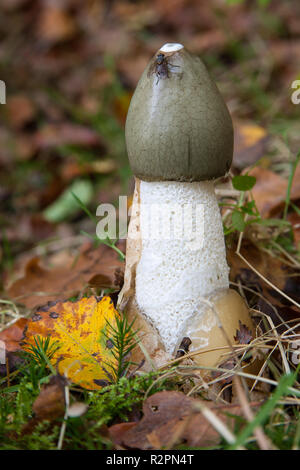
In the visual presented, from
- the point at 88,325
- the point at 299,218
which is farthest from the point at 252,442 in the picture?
the point at 299,218

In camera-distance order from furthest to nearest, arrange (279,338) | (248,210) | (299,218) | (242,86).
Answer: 1. (242,86)
2. (299,218)
3. (248,210)
4. (279,338)

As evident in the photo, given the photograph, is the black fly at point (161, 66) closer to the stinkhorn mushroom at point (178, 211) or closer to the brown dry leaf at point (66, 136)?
the stinkhorn mushroom at point (178, 211)

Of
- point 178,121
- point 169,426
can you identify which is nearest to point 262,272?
point 178,121

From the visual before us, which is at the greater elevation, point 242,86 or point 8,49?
point 8,49

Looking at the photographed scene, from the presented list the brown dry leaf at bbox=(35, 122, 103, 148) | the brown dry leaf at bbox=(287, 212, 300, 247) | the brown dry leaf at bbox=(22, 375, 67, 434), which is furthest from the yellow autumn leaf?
the brown dry leaf at bbox=(35, 122, 103, 148)

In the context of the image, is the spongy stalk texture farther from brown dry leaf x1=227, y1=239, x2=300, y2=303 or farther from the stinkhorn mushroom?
brown dry leaf x1=227, y1=239, x2=300, y2=303

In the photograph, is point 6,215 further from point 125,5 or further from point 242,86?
point 125,5

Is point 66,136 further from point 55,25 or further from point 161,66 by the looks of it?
point 161,66
